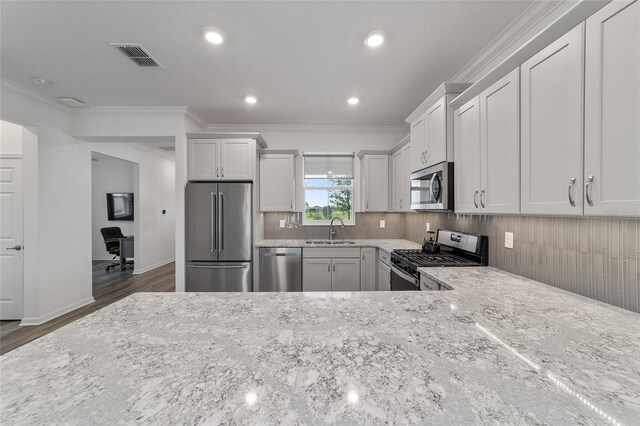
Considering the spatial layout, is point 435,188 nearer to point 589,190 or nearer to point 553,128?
point 553,128

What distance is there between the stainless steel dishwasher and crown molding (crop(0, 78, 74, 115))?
317cm

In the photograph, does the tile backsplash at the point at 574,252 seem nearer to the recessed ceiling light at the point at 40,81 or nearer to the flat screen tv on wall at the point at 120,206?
the recessed ceiling light at the point at 40,81

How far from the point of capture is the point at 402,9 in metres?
1.73

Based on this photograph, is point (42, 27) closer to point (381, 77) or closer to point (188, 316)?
point (188, 316)

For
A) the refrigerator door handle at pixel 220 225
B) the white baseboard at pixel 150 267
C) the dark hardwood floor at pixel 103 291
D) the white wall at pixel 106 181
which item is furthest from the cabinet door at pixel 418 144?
the white wall at pixel 106 181

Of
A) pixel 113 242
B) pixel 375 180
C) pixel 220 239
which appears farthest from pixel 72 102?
pixel 375 180

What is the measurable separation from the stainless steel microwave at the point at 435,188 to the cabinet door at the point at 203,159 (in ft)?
8.39

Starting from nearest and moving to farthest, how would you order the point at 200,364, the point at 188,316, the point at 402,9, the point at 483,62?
the point at 200,364 < the point at 188,316 < the point at 402,9 < the point at 483,62

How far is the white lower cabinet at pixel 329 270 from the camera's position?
11.5ft

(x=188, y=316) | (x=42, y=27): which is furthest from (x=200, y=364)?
(x=42, y=27)

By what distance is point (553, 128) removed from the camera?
126cm

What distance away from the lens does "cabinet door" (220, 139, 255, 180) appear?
3.45 meters

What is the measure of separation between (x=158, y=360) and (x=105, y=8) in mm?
2308

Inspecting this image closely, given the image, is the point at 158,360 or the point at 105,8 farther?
the point at 105,8
